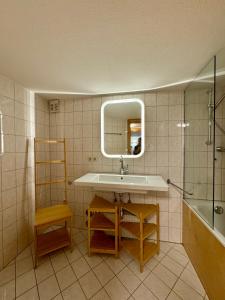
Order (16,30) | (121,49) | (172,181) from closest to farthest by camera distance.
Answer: (16,30), (121,49), (172,181)

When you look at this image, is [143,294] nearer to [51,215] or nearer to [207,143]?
[51,215]

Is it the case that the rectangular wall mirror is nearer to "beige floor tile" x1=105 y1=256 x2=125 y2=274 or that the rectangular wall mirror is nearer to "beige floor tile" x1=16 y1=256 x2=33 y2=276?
"beige floor tile" x1=105 y1=256 x2=125 y2=274

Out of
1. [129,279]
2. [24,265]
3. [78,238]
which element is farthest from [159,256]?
[24,265]

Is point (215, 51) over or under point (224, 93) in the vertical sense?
over

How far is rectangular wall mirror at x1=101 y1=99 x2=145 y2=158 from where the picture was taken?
6.77 ft

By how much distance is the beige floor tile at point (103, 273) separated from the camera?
1.45m

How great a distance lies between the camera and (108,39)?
40.9 inches

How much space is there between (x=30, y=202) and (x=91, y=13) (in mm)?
2121

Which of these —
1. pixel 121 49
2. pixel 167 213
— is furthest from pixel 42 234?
pixel 121 49

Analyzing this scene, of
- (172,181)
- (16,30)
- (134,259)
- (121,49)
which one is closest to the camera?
(16,30)

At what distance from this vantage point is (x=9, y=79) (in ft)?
5.51

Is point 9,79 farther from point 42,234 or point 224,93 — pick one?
point 224,93

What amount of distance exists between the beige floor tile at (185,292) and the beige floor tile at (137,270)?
28 centimetres

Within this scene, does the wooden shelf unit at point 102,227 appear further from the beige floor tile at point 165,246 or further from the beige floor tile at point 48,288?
the beige floor tile at point 165,246
